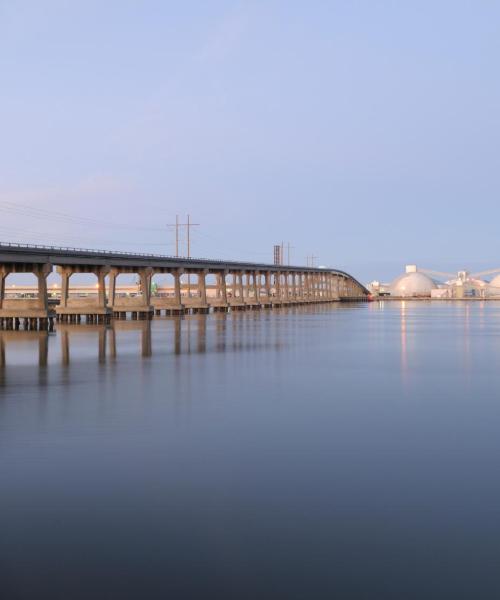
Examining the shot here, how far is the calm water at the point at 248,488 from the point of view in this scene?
38.0 feet

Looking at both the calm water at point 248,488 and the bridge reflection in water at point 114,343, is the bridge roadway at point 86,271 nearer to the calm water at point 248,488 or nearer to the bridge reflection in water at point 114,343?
the bridge reflection in water at point 114,343

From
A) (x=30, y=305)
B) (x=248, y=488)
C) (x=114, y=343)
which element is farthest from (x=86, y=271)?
(x=248, y=488)

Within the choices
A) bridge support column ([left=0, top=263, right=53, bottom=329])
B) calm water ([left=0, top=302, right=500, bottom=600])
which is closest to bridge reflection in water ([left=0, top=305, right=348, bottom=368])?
bridge support column ([left=0, top=263, right=53, bottom=329])

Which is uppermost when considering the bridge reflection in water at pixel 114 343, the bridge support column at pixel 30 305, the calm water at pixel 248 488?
the bridge support column at pixel 30 305

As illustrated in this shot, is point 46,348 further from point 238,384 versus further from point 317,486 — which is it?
point 317,486

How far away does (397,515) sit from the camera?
14492 millimetres

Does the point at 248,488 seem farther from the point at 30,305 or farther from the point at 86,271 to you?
the point at 86,271

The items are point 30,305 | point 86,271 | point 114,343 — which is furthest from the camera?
point 86,271

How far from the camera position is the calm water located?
11594 millimetres

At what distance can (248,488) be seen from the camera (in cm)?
1648

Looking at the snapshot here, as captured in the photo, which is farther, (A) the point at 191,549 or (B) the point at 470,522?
(B) the point at 470,522

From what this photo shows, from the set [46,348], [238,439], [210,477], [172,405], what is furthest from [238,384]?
[46,348]

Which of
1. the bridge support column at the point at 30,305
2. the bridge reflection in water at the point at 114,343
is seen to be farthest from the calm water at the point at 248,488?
the bridge support column at the point at 30,305

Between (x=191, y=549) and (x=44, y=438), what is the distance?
1115 cm
